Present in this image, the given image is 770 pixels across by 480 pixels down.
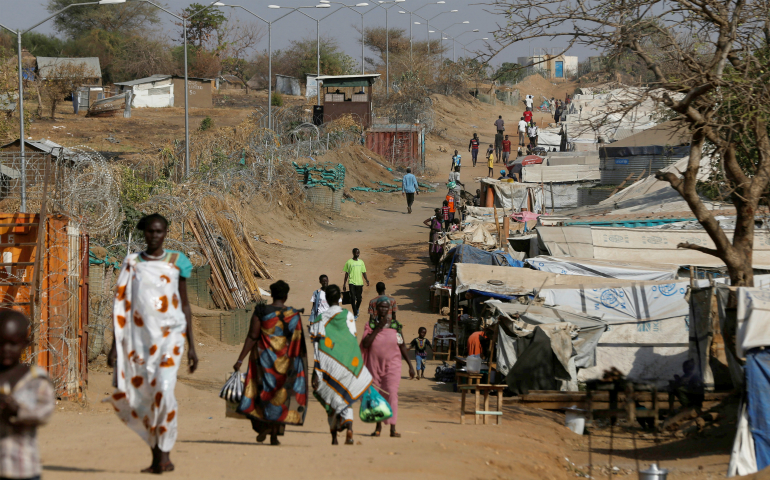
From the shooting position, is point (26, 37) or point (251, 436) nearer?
point (251, 436)

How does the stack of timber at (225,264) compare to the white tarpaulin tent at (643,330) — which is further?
the stack of timber at (225,264)

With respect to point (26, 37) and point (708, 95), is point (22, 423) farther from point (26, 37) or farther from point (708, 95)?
point (26, 37)

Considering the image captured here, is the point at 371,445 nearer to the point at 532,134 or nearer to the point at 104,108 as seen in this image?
the point at 532,134

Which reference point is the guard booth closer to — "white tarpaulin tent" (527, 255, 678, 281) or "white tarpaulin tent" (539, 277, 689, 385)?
"white tarpaulin tent" (527, 255, 678, 281)

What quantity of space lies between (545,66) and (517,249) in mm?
72193

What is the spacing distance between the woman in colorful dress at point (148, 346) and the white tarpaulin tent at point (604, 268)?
1054 centimetres

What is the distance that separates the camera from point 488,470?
6.58 metres

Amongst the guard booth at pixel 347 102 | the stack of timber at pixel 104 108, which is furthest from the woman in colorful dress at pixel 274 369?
the stack of timber at pixel 104 108

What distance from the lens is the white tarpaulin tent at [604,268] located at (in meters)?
14.2

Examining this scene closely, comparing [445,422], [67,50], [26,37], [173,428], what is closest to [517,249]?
[445,422]

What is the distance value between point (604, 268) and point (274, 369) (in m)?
9.75

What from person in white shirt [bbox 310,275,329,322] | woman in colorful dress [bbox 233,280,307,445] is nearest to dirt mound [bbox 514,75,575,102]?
person in white shirt [bbox 310,275,329,322]

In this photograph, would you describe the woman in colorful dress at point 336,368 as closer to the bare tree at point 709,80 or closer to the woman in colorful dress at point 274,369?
the woman in colorful dress at point 274,369

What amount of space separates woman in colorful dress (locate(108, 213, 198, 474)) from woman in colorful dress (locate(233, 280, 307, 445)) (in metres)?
1.33
